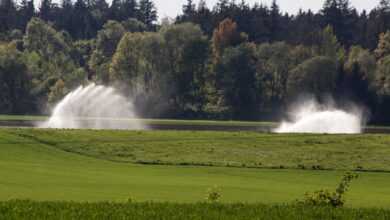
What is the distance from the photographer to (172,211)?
26219 mm

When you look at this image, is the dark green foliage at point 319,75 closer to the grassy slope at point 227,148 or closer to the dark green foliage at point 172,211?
the grassy slope at point 227,148

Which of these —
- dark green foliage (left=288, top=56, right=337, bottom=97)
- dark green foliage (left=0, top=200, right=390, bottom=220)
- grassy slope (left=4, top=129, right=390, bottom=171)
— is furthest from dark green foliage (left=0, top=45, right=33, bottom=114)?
dark green foliage (left=0, top=200, right=390, bottom=220)

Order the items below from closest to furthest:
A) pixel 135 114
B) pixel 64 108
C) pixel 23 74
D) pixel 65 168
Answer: pixel 65 168 < pixel 64 108 < pixel 135 114 < pixel 23 74

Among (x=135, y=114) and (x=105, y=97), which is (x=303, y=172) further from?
(x=135, y=114)

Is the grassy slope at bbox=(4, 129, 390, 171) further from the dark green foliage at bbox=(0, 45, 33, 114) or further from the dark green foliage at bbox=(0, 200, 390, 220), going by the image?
the dark green foliage at bbox=(0, 45, 33, 114)

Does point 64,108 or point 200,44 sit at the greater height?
point 200,44

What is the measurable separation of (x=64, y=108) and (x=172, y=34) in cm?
3984

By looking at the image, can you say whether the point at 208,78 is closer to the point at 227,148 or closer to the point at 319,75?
the point at 319,75

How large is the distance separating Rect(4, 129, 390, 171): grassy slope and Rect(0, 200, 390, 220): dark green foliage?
2476 cm

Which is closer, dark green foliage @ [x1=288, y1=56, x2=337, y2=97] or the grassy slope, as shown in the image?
the grassy slope

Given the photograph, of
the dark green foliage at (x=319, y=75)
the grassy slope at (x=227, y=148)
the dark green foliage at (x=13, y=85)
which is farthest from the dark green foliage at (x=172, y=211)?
the dark green foliage at (x=13, y=85)

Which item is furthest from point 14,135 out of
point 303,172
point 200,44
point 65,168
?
point 200,44

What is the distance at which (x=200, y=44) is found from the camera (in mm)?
152750

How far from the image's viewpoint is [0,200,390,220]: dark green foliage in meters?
25.0
